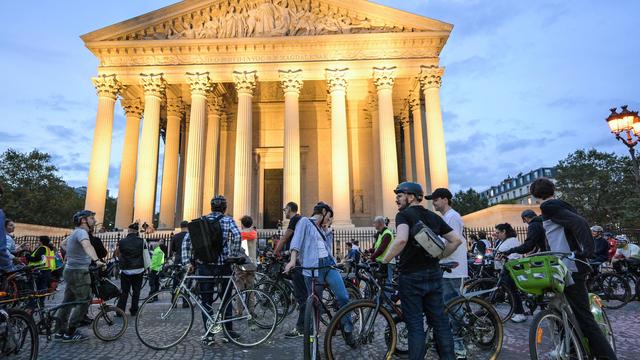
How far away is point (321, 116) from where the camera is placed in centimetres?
2745

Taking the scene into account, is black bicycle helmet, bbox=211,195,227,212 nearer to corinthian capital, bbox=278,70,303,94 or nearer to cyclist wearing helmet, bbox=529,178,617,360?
cyclist wearing helmet, bbox=529,178,617,360

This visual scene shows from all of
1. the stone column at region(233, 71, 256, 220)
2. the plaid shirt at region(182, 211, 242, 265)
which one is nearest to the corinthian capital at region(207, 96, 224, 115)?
the stone column at region(233, 71, 256, 220)

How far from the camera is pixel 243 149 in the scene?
20406mm

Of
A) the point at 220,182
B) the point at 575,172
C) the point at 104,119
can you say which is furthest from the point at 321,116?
the point at 575,172

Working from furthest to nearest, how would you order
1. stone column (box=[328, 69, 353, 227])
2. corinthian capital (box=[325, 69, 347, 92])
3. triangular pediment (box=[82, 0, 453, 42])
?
1. triangular pediment (box=[82, 0, 453, 42])
2. corinthian capital (box=[325, 69, 347, 92])
3. stone column (box=[328, 69, 353, 227])

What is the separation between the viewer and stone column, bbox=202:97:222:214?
22453mm

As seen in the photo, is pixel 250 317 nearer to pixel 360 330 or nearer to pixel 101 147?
pixel 360 330

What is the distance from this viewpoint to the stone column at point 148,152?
66.0 feet

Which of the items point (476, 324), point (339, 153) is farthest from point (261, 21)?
point (476, 324)

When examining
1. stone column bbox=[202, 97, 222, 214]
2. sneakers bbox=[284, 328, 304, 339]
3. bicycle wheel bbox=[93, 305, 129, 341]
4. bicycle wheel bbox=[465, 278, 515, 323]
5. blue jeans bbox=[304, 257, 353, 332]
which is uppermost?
stone column bbox=[202, 97, 222, 214]

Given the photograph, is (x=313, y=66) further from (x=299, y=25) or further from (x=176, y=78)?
(x=176, y=78)

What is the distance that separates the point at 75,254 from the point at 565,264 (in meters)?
6.44

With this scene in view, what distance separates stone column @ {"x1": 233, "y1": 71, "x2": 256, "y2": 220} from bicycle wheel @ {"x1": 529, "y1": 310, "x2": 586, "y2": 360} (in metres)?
17.0

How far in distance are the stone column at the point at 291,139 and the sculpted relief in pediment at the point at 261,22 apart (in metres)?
2.77
